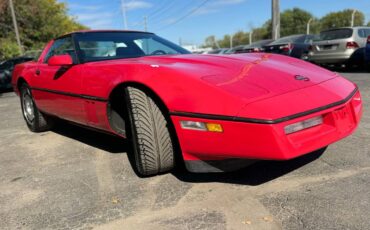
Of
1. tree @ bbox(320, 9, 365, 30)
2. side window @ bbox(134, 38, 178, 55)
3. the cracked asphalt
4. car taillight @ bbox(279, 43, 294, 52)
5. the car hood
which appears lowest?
tree @ bbox(320, 9, 365, 30)

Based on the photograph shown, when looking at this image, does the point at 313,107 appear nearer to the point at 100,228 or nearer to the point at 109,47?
the point at 100,228

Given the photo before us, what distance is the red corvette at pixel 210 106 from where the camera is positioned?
7.38ft

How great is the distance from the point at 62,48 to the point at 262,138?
2.98m

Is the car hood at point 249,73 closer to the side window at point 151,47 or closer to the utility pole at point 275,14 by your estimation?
the side window at point 151,47

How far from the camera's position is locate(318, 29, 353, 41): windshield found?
10.5 meters

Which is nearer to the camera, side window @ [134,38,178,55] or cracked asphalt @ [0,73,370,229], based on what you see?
cracked asphalt @ [0,73,370,229]

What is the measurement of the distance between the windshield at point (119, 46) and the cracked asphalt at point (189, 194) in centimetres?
105

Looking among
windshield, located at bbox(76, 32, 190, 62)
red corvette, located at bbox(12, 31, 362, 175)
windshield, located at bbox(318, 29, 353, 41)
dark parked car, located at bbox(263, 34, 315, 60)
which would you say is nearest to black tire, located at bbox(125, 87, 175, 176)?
red corvette, located at bbox(12, 31, 362, 175)

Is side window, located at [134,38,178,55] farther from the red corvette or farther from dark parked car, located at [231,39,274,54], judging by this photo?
dark parked car, located at [231,39,274,54]

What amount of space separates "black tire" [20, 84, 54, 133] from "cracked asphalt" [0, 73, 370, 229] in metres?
1.20

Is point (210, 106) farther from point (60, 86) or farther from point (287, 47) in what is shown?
point (287, 47)

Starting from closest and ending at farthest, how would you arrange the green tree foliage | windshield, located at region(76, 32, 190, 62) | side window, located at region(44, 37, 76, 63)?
windshield, located at region(76, 32, 190, 62) < side window, located at region(44, 37, 76, 63) < the green tree foliage

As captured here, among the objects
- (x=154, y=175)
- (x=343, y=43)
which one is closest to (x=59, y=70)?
(x=154, y=175)

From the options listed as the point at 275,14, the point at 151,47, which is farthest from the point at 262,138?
the point at 275,14
